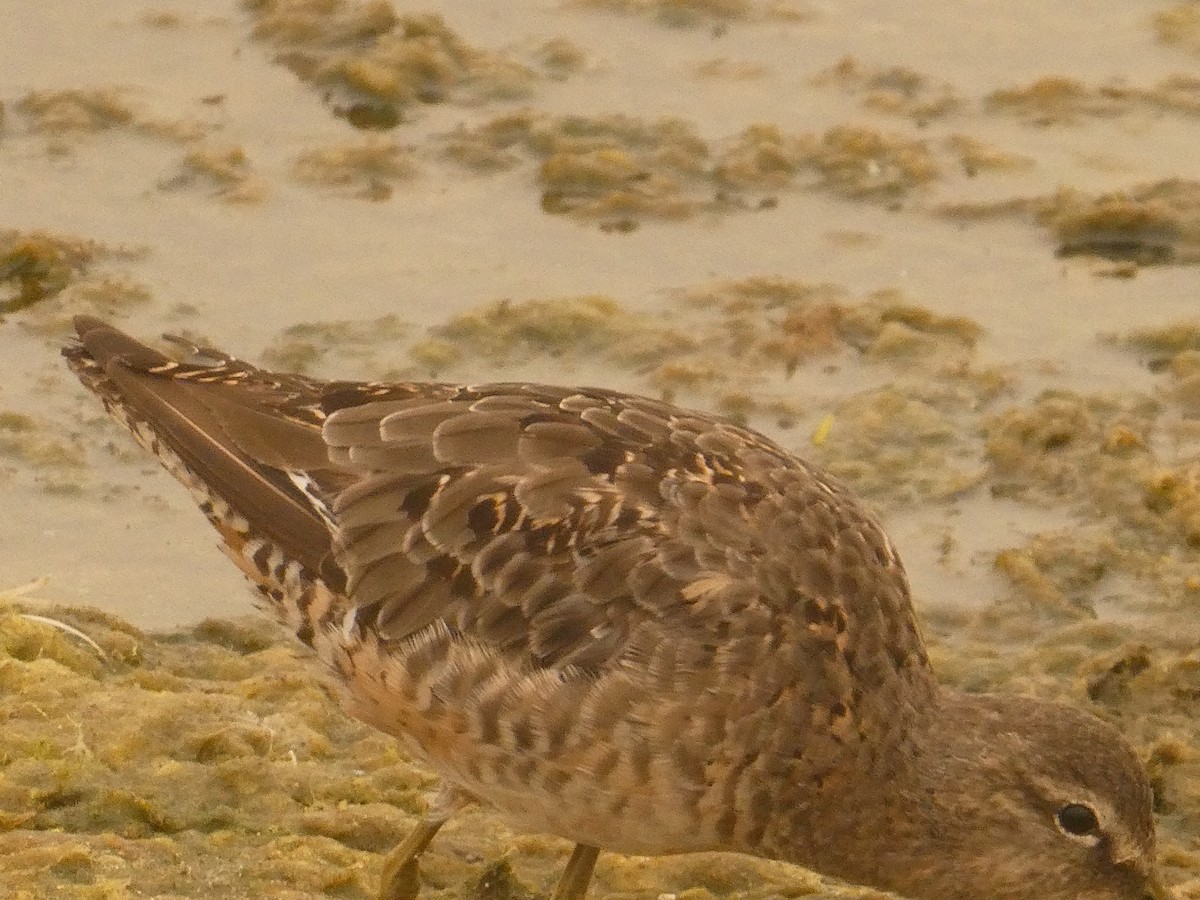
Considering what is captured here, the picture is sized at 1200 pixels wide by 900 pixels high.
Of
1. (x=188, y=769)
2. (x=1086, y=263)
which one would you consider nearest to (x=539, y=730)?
(x=188, y=769)

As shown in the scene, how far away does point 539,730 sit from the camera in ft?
15.5

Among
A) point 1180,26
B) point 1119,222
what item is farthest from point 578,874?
point 1180,26

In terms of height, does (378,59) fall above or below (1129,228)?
above

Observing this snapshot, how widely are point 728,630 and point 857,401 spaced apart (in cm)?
240

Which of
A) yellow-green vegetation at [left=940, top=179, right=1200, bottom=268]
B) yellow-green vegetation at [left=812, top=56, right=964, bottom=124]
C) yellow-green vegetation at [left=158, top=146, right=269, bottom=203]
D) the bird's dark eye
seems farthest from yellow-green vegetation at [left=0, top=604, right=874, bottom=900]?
yellow-green vegetation at [left=812, top=56, right=964, bottom=124]

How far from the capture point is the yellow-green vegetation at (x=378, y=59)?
331 inches

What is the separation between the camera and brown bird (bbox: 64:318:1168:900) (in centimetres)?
471

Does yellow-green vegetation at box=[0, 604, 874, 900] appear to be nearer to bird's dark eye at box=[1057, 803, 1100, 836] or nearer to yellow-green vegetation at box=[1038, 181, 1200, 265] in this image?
bird's dark eye at box=[1057, 803, 1100, 836]

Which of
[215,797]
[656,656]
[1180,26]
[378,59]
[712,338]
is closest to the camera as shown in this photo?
[656,656]

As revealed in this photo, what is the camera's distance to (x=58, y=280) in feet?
24.1

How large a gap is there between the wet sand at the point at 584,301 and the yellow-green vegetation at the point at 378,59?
1 centimetres

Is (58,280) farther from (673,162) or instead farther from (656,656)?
(656,656)

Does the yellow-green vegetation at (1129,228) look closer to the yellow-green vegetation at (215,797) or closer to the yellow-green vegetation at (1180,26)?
the yellow-green vegetation at (1180,26)

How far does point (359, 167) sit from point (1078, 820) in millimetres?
4034
